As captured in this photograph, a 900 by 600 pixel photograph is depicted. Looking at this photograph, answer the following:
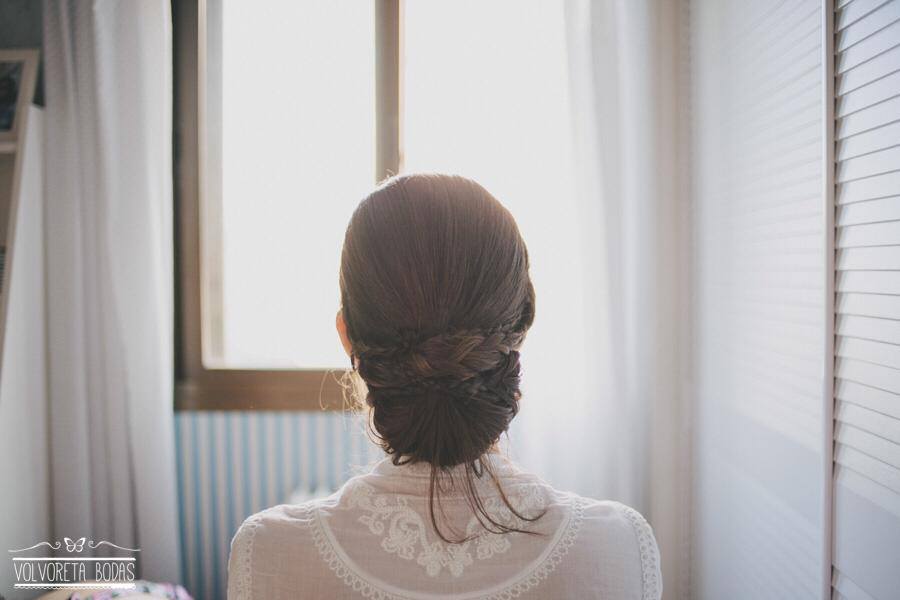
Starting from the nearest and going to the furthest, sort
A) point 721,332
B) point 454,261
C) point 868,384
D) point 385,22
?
point 454,261 < point 868,384 < point 721,332 < point 385,22

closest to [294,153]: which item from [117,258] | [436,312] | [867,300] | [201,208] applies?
[201,208]

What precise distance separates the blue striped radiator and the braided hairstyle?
3.61 ft

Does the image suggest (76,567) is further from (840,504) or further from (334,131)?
(840,504)

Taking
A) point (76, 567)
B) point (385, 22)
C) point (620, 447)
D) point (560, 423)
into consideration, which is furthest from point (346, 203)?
point (76, 567)

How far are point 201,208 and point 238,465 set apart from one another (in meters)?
0.82

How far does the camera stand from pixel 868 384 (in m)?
0.81

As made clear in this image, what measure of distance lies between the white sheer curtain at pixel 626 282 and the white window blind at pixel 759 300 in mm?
63

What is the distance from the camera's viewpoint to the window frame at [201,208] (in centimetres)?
171

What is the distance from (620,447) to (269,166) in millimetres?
1377

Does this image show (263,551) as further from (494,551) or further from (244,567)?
(494,551)

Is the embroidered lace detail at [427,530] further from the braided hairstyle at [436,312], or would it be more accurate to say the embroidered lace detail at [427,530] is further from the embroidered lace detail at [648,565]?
the embroidered lace detail at [648,565]

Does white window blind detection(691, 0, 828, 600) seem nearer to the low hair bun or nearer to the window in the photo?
the low hair bun

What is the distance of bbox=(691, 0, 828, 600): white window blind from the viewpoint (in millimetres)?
1019

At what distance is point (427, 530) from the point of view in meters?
0.63
